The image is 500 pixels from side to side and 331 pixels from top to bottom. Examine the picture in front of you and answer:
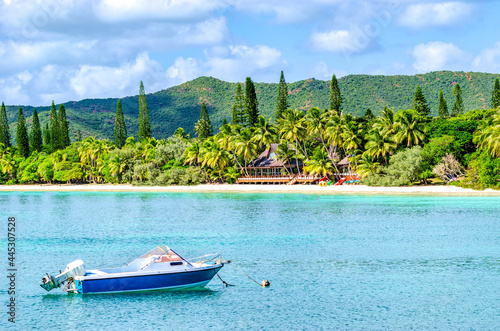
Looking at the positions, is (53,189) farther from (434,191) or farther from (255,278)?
(255,278)

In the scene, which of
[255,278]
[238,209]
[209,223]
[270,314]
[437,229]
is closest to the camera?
[270,314]

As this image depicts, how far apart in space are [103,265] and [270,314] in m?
8.74

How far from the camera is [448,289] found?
17328 mm

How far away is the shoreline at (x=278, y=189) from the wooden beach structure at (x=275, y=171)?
3011 millimetres

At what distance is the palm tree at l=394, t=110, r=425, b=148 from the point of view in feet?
177

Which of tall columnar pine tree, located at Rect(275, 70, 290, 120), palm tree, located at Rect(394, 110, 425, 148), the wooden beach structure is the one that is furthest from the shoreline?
tall columnar pine tree, located at Rect(275, 70, 290, 120)

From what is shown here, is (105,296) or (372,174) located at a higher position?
(372,174)

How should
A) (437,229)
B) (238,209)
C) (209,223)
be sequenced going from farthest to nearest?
(238,209) < (209,223) < (437,229)

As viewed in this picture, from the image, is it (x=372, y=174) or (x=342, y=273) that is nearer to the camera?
(x=342, y=273)

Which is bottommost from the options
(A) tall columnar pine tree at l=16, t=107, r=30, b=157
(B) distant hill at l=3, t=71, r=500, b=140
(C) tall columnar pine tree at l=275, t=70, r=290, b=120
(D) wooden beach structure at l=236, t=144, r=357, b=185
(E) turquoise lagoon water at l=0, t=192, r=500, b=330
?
(E) turquoise lagoon water at l=0, t=192, r=500, b=330

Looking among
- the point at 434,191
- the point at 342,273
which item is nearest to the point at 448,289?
the point at 342,273

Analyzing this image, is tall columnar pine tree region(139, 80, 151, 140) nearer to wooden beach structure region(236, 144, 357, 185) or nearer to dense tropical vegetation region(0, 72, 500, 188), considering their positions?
dense tropical vegetation region(0, 72, 500, 188)

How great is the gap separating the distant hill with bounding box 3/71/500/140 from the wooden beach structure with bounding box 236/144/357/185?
194 feet

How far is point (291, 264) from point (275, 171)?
150 feet
